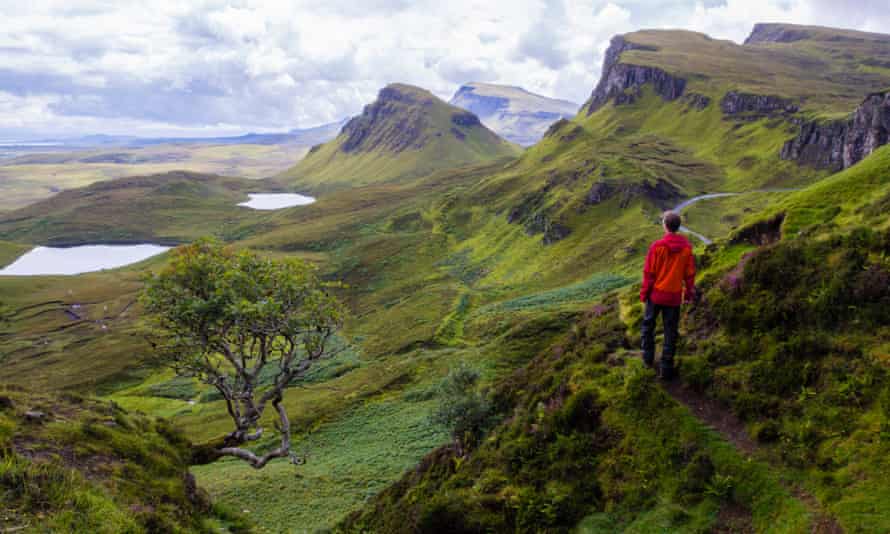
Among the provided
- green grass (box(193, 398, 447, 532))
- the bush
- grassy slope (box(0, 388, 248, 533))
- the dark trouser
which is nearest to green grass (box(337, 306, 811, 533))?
the dark trouser

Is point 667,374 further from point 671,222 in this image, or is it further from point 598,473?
point 671,222

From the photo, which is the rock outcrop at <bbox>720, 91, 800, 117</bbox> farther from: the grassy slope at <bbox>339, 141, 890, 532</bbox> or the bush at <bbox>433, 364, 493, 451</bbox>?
the bush at <bbox>433, 364, 493, 451</bbox>

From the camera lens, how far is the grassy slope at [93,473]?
523 inches

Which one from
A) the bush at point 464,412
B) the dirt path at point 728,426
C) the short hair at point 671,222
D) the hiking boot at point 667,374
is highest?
the short hair at point 671,222

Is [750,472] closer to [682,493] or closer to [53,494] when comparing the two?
[682,493]

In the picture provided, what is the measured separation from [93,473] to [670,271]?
20756 millimetres

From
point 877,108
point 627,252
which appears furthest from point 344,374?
point 877,108

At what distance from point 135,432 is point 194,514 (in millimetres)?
5146

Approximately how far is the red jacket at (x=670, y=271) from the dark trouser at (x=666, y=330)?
41cm

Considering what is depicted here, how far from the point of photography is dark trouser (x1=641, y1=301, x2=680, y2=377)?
15.4 m

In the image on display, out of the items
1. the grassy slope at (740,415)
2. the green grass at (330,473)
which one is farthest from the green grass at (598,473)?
the green grass at (330,473)

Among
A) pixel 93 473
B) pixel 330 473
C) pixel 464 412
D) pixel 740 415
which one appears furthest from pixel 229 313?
pixel 330 473

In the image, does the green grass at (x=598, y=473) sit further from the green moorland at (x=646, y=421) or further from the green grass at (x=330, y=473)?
the green grass at (x=330, y=473)

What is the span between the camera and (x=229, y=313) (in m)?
22.1
